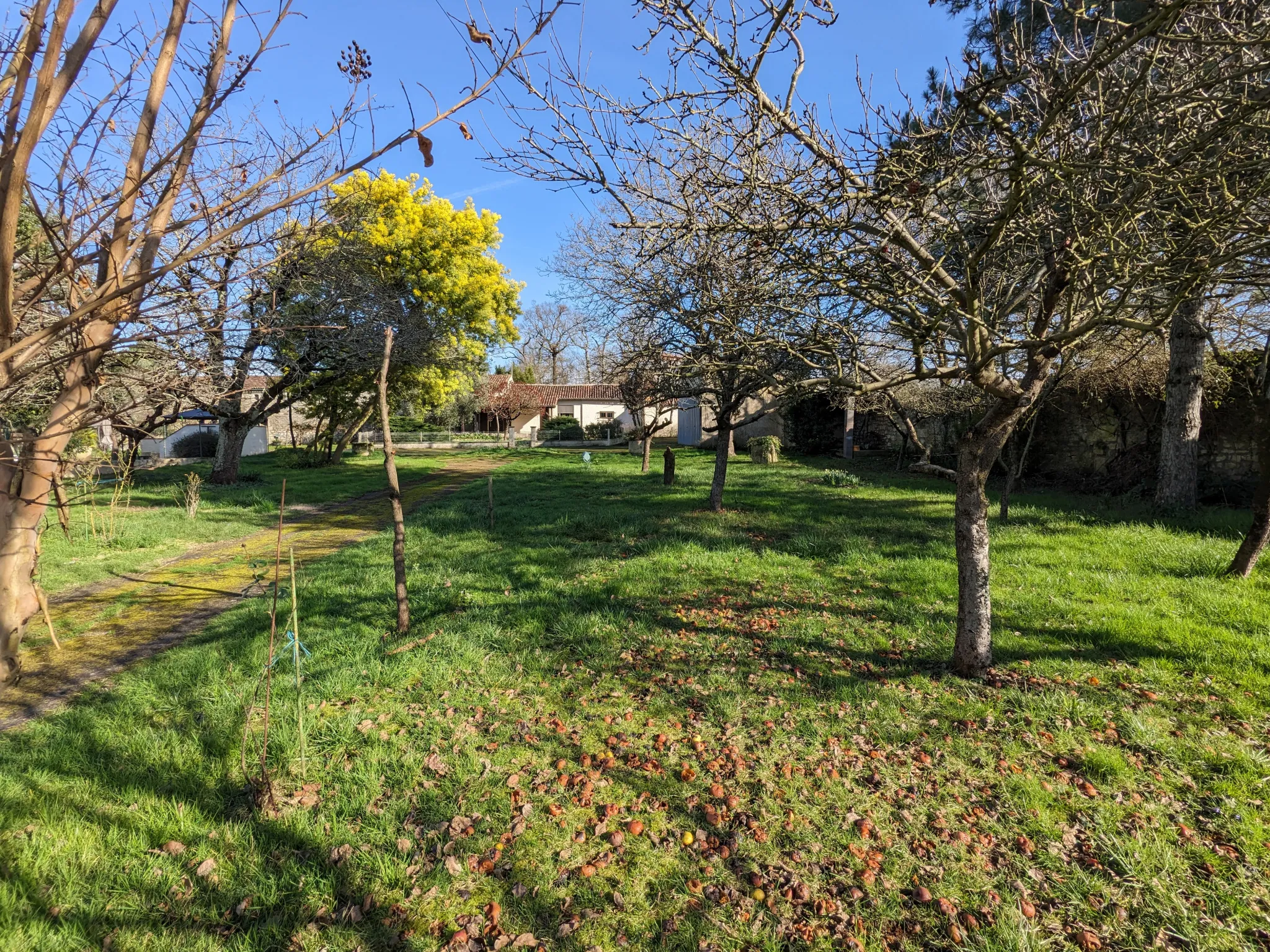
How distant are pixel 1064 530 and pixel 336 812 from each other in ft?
29.1

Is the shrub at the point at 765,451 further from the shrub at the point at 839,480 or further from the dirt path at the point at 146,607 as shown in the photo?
the dirt path at the point at 146,607

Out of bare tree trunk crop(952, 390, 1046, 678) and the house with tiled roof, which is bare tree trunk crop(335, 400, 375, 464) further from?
bare tree trunk crop(952, 390, 1046, 678)

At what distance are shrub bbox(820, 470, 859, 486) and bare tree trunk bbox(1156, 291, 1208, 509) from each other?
5340 mm

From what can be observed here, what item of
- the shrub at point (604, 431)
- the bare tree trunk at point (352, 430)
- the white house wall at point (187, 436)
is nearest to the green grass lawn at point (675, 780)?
the bare tree trunk at point (352, 430)

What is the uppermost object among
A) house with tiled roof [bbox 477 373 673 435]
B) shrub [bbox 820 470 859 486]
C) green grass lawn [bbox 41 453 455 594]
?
house with tiled roof [bbox 477 373 673 435]

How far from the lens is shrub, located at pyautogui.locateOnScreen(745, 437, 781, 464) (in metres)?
19.8

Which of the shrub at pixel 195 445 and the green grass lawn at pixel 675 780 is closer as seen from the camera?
the green grass lawn at pixel 675 780

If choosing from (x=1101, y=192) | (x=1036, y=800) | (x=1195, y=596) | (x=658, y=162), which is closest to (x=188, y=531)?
(x=658, y=162)

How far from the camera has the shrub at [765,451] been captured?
19750mm

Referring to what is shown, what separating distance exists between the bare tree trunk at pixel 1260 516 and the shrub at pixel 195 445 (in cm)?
3373

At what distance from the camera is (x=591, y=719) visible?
371 cm

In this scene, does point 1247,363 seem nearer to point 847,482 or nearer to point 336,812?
point 847,482

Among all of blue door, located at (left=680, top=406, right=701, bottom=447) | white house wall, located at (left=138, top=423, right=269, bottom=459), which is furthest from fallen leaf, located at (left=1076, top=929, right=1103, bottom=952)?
white house wall, located at (left=138, top=423, right=269, bottom=459)

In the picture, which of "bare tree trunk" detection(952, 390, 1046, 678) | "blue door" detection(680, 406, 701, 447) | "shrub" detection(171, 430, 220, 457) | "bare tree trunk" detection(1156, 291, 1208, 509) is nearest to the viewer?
"bare tree trunk" detection(952, 390, 1046, 678)
